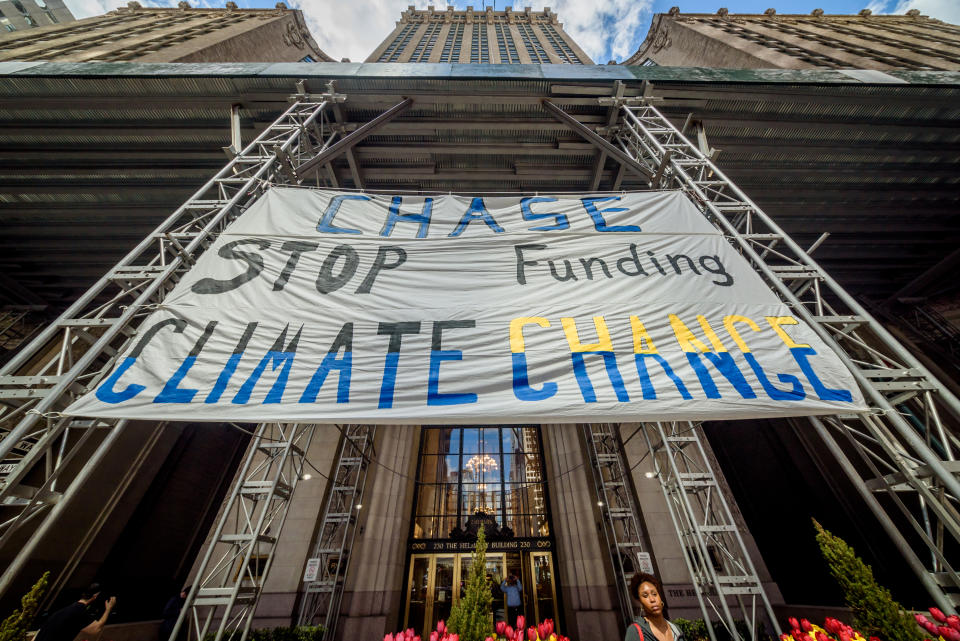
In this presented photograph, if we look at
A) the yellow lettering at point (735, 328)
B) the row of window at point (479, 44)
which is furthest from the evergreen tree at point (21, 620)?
the row of window at point (479, 44)

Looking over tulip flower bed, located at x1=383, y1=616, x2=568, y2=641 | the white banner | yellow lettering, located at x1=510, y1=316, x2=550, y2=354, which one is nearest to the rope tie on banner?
the white banner

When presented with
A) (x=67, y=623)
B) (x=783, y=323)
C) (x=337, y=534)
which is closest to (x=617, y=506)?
(x=337, y=534)

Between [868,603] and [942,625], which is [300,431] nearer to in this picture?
[868,603]

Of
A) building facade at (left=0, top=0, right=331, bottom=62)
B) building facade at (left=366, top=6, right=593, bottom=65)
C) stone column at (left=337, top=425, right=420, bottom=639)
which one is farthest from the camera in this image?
building facade at (left=366, top=6, right=593, bottom=65)

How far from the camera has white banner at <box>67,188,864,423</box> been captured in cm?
284

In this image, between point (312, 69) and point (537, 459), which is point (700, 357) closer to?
point (312, 69)

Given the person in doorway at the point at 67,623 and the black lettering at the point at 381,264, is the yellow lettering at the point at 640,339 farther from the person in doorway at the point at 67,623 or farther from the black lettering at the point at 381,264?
the person in doorway at the point at 67,623

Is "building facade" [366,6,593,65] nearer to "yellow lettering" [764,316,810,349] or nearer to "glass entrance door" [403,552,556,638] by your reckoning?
"yellow lettering" [764,316,810,349]

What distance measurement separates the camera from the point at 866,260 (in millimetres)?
11891

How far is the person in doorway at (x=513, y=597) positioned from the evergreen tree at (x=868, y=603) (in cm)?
771

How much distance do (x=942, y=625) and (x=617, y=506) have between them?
7.49 metres

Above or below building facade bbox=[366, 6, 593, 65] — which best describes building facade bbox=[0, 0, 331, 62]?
below

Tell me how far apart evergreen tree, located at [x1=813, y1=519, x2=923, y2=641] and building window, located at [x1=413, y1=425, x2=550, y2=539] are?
8.06 m

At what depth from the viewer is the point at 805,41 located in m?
16.3
